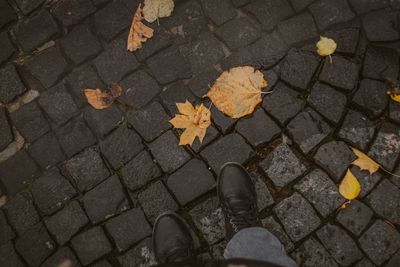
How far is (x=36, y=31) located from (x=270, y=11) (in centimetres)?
198

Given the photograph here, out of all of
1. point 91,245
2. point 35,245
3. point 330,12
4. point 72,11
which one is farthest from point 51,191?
point 330,12

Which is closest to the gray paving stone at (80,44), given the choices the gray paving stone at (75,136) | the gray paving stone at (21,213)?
the gray paving stone at (75,136)

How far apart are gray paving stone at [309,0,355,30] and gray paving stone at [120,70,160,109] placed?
55.0 inches

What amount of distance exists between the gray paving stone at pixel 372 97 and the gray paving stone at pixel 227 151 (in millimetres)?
904

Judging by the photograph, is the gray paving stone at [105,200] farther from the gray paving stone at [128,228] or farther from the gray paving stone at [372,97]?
the gray paving stone at [372,97]

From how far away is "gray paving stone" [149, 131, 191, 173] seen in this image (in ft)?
9.23

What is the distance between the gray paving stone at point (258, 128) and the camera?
277 cm

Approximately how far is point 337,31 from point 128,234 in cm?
223

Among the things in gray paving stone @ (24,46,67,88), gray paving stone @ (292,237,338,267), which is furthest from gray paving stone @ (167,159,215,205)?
gray paving stone @ (24,46,67,88)

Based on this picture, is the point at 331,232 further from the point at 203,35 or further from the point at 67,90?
the point at 67,90

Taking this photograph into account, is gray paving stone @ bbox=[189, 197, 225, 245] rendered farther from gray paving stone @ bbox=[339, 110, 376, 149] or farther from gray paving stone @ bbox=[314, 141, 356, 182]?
gray paving stone @ bbox=[339, 110, 376, 149]

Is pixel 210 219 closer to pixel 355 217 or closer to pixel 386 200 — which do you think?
pixel 355 217

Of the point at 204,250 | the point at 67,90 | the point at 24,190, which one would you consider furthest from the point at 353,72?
the point at 24,190

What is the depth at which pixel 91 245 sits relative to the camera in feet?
8.92
